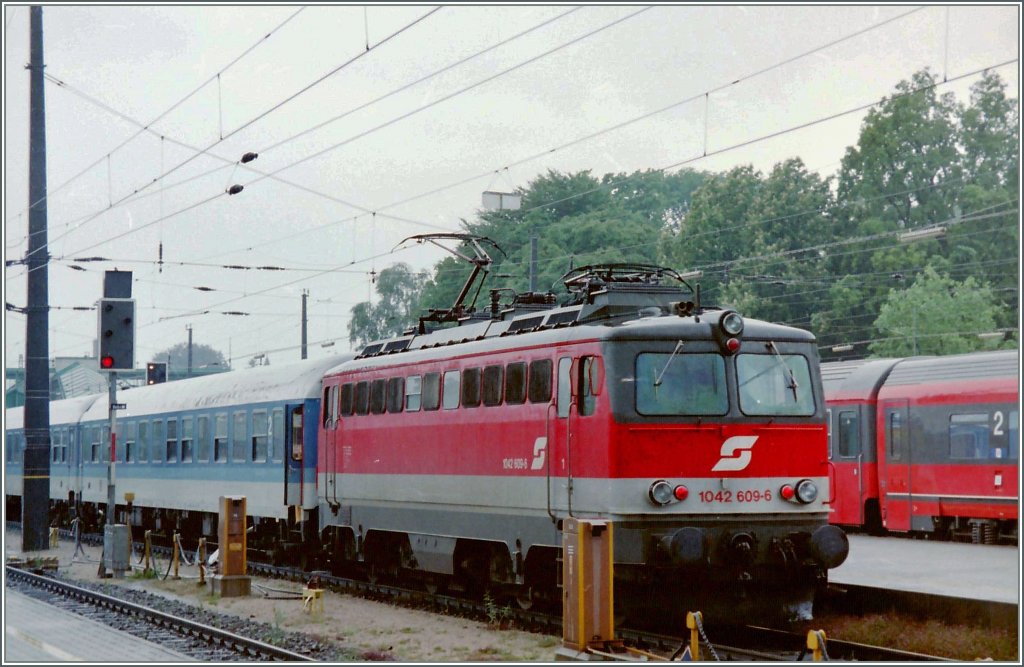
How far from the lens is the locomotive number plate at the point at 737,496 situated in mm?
14703

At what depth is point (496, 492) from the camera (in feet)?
55.7

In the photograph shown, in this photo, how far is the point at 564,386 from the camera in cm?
1559

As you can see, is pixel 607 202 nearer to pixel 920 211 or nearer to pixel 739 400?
pixel 920 211

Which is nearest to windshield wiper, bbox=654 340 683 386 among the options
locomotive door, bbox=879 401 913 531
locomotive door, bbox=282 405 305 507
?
locomotive door, bbox=282 405 305 507

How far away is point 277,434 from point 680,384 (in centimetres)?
1149

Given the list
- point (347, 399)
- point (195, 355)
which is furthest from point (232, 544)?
point (195, 355)

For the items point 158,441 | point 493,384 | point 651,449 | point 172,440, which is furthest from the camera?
point 158,441

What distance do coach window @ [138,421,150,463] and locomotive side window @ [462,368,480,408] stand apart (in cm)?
1644

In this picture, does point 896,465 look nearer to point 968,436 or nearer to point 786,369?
point 968,436

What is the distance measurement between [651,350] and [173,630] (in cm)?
695

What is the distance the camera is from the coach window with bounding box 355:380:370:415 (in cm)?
2084

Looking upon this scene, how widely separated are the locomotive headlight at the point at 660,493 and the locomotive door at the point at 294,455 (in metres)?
10.4

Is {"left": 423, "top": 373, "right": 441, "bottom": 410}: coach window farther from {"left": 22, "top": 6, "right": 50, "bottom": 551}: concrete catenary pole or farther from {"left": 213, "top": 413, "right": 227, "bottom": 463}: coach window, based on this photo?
{"left": 22, "top": 6, "right": 50, "bottom": 551}: concrete catenary pole

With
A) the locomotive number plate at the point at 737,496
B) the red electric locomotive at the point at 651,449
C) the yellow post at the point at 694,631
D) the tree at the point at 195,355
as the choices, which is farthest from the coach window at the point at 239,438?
the tree at the point at 195,355
